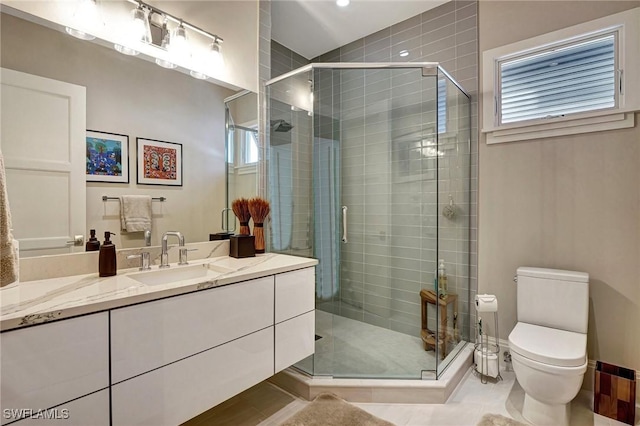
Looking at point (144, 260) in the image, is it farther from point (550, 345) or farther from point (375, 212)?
point (550, 345)

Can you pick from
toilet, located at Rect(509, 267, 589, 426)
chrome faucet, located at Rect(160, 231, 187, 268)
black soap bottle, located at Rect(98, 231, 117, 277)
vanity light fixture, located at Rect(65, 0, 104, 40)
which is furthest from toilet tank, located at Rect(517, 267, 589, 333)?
vanity light fixture, located at Rect(65, 0, 104, 40)

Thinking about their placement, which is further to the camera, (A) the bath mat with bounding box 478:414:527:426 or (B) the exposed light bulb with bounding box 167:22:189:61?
(B) the exposed light bulb with bounding box 167:22:189:61

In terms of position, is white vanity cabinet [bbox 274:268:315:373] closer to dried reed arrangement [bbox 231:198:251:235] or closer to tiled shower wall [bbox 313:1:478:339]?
dried reed arrangement [bbox 231:198:251:235]

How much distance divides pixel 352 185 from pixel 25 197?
2.01m

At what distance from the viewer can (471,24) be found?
2.50 m

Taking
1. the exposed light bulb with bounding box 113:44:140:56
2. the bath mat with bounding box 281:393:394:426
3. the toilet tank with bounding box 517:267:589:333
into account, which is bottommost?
the bath mat with bounding box 281:393:394:426

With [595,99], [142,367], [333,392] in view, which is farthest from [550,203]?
[142,367]

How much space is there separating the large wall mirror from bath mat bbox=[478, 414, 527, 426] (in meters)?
1.98

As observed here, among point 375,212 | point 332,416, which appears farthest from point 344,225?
point 332,416

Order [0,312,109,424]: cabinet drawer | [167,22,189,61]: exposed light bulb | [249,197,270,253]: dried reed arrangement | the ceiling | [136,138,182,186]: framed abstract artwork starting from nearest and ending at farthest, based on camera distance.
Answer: [0,312,109,424]: cabinet drawer
[136,138,182,186]: framed abstract artwork
[167,22,189,61]: exposed light bulb
[249,197,270,253]: dried reed arrangement
the ceiling

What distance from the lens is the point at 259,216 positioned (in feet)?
7.10

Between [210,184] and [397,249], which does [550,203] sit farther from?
[210,184]

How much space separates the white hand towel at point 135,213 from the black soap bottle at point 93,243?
0.44 feet

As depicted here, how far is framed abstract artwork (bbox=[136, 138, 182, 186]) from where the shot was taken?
174 centimetres
